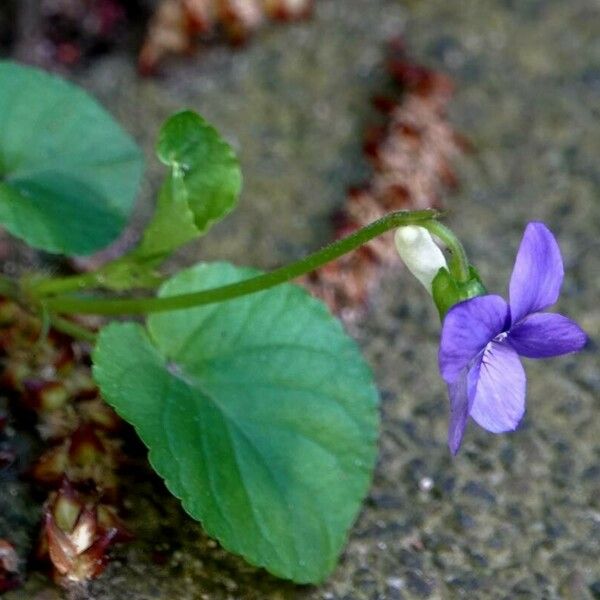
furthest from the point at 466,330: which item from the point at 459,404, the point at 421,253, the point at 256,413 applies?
the point at 256,413

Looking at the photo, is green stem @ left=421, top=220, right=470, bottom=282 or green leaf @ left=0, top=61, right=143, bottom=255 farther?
green leaf @ left=0, top=61, right=143, bottom=255

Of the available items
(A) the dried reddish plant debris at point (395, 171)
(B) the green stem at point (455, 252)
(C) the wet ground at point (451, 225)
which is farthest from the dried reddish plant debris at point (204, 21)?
(B) the green stem at point (455, 252)

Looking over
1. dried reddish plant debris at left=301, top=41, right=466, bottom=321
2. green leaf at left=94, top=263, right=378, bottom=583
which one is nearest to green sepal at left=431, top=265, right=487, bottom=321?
green leaf at left=94, top=263, right=378, bottom=583

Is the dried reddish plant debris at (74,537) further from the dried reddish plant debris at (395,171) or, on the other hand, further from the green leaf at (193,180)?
the dried reddish plant debris at (395,171)

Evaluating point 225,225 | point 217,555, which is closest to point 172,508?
point 217,555

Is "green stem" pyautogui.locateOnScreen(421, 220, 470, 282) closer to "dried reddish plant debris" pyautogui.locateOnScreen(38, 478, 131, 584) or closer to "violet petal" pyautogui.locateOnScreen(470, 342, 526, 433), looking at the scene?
"violet petal" pyautogui.locateOnScreen(470, 342, 526, 433)

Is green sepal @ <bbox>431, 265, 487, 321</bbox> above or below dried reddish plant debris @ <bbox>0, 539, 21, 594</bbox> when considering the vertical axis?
above

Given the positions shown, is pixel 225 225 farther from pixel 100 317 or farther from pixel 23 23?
pixel 23 23
